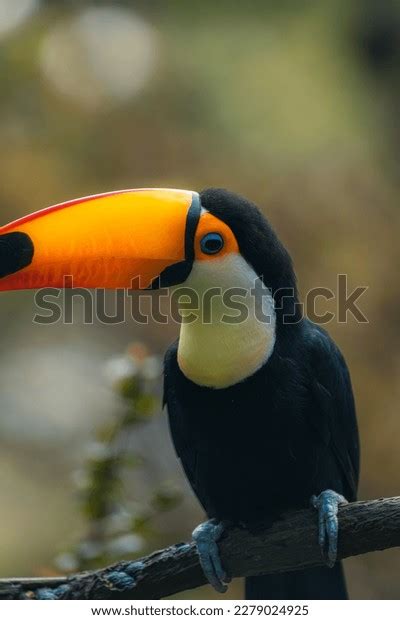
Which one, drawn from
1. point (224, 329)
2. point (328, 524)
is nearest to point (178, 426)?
point (224, 329)

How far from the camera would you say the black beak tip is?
175 centimetres

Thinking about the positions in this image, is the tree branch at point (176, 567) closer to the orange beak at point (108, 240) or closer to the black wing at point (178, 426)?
the black wing at point (178, 426)

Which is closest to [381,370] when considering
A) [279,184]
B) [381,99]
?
[279,184]

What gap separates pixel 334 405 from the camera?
74.2 inches

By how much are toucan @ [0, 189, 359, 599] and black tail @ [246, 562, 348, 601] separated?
19 centimetres

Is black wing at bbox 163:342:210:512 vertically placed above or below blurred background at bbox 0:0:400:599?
below

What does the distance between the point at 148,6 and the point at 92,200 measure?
1128mm

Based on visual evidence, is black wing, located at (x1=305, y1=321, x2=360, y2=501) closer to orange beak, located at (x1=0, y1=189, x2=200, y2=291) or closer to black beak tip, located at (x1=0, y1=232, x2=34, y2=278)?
orange beak, located at (x1=0, y1=189, x2=200, y2=291)

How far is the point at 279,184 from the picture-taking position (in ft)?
9.29

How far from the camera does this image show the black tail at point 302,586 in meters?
1.98

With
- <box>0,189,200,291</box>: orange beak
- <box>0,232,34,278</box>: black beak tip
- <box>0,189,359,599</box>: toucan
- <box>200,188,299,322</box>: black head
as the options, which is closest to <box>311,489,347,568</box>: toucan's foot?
<box>0,189,359,599</box>: toucan

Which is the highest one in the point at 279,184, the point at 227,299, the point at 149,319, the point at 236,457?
the point at 279,184

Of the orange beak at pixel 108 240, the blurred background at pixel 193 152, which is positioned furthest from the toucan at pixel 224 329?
Answer: the blurred background at pixel 193 152
